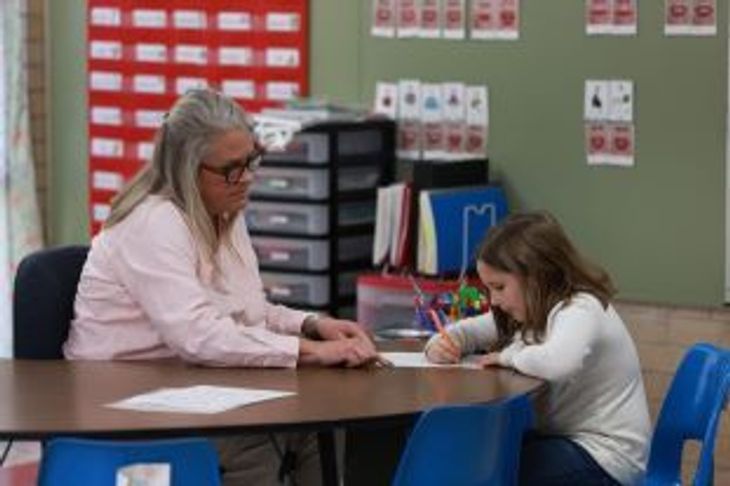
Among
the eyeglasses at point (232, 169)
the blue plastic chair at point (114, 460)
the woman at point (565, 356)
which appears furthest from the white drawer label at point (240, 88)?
the blue plastic chair at point (114, 460)

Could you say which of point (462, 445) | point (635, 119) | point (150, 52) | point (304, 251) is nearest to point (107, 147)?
point (150, 52)

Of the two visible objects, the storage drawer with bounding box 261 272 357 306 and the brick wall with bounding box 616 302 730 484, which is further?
the storage drawer with bounding box 261 272 357 306

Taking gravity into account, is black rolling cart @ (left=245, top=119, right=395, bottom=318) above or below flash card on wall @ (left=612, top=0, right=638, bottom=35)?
below

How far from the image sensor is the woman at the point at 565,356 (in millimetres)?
3822

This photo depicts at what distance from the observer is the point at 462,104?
19.0 ft

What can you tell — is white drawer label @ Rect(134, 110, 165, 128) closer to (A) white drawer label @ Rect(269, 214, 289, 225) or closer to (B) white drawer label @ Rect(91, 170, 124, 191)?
(B) white drawer label @ Rect(91, 170, 124, 191)

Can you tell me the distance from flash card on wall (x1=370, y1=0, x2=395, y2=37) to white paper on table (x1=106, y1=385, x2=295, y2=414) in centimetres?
256

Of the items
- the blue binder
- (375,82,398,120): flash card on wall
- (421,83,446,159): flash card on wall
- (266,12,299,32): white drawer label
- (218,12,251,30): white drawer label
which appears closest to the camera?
the blue binder

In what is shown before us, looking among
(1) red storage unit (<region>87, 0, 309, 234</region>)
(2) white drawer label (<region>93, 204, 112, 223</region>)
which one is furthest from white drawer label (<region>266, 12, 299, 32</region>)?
(2) white drawer label (<region>93, 204, 112, 223</region>)

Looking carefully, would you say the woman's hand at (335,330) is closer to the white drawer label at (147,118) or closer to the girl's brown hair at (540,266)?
the girl's brown hair at (540,266)

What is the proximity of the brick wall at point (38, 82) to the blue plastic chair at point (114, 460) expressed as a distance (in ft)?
13.4

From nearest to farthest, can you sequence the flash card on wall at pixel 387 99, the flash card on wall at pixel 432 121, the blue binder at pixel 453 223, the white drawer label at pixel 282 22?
the blue binder at pixel 453 223 < the flash card on wall at pixel 432 121 < the flash card on wall at pixel 387 99 < the white drawer label at pixel 282 22

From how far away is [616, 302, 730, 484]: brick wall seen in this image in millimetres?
5328

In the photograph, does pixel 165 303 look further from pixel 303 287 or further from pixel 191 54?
pixel 191 54
